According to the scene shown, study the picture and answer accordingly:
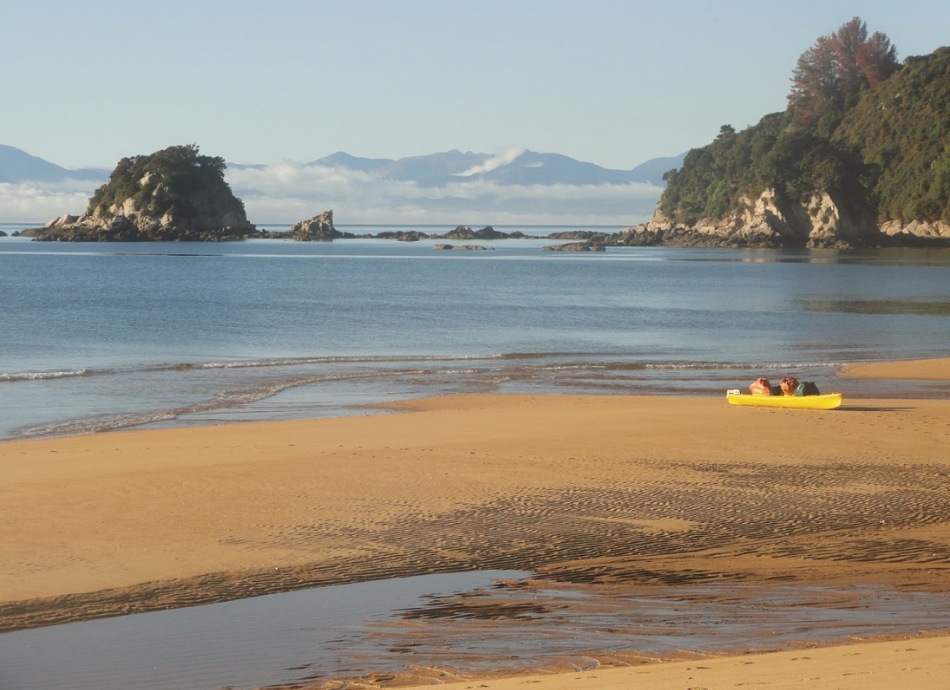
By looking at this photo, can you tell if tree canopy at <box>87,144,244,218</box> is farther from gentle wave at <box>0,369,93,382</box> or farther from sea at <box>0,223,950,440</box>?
gentle wave at <box>0,369,93,382</box>

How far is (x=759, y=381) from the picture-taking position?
20.7 m

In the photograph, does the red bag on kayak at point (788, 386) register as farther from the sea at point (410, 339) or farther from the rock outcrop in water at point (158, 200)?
the rock outcrop in water at point (158, 200)

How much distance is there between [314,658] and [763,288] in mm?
66647

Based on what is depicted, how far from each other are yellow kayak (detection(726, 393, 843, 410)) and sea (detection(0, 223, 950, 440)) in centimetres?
417

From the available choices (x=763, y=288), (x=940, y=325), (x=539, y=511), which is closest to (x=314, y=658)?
(x=539, y=511)

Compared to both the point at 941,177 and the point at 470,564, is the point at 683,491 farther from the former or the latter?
the point at 941,177

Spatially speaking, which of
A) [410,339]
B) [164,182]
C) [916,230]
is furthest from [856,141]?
[410,339]

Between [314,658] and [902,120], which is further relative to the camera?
[902,120]

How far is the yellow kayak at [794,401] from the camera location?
1980cm

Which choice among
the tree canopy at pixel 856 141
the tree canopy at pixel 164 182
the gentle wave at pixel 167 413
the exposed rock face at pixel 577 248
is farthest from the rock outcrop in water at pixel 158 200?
the gentle wave at pixel 167 413

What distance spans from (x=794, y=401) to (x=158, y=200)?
18091cm

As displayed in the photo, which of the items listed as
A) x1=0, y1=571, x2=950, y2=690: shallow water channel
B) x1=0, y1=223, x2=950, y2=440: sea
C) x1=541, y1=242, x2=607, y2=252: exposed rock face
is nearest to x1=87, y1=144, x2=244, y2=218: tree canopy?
x1=541, y1=242, x2=607, y2=252: exposed rock face

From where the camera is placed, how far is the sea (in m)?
24.6

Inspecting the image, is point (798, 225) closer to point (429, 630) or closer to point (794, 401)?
point (794, 401)
